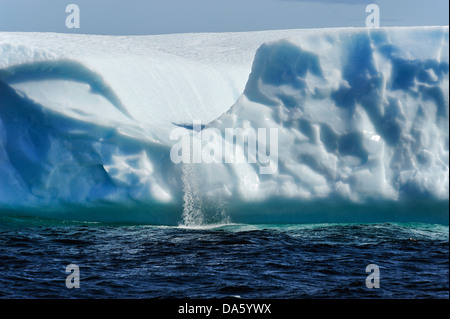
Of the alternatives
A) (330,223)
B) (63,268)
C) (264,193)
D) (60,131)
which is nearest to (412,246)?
(330,223)

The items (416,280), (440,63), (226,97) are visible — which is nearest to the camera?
(416,280)

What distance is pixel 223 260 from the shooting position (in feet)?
29.1

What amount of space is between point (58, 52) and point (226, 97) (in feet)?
13.2

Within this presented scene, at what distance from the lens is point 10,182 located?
11.2m

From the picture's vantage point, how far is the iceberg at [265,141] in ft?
32.7

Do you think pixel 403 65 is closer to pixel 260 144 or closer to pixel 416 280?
pixel 260 144

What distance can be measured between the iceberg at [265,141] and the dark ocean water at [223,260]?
40 centimetres

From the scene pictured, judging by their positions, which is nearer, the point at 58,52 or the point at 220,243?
the point at 220,243

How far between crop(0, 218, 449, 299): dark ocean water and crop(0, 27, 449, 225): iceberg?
395 millimetres

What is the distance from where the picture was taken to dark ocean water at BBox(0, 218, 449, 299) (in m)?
7.59

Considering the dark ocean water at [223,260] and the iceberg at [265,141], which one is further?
the iceberg at [265,141]

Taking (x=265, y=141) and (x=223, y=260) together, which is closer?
(x=223, y=260)

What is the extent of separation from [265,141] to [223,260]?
2.36 m

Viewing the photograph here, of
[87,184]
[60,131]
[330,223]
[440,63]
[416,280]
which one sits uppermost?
[440,63]
